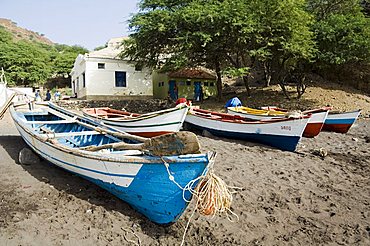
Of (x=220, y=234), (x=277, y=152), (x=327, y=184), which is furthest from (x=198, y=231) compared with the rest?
(x=277, y=152)

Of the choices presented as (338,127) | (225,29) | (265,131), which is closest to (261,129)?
(265,131)

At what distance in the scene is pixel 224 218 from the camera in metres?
4.46

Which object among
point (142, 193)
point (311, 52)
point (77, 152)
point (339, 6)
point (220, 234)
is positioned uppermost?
point (339, 6)

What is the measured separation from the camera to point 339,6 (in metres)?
21.3

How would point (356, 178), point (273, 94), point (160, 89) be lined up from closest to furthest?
point (356, 178) < point (273, 94) < point (160, 89)

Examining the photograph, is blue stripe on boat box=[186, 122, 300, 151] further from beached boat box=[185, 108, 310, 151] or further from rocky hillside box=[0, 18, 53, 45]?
rocky hillside box=[0, 18, 53, 45]

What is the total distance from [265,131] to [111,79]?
18144mm

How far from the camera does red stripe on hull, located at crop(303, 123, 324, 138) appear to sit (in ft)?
31.4

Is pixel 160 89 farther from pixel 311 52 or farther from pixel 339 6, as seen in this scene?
pixel 339 6

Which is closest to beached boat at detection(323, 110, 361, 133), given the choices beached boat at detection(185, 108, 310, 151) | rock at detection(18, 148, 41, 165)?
beached boat at detection(185, 108, 310, 151)

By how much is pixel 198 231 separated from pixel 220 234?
1.02ft

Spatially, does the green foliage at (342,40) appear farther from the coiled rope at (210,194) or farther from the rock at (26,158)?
the rock at (26,158)

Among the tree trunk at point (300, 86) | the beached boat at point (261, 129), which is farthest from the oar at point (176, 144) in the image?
the tree trunk at point (300, 86)

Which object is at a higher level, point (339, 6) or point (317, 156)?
point (339, 6)
